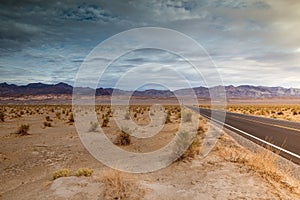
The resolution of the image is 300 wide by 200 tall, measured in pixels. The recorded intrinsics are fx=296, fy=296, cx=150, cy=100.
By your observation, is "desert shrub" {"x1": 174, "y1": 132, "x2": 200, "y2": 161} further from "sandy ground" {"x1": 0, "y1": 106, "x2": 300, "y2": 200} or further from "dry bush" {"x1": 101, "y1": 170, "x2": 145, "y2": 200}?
"dry bush" {"x1": 101, "y1": 170, "x2": 145, "y2": 200}

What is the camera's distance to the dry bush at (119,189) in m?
6.68

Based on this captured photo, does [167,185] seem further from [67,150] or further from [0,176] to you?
[67,150]

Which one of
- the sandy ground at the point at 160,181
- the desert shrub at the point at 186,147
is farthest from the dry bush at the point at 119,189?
the desert shrub at the point at 186,147

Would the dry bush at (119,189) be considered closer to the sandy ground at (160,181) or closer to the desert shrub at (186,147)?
the sandy ground at (160,181)

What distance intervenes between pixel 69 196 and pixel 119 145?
8.98 m

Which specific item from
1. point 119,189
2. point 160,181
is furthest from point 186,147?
point 119,189

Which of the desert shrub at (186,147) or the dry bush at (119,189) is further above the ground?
the desert shrub at (186,147)

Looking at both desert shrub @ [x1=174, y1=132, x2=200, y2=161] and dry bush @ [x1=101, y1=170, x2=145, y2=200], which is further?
desert shrub @ [x1=174, y1=132, x2=200, y2=161]

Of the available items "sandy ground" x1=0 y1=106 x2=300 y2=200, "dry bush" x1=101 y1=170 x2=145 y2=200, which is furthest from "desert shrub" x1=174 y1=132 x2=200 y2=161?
"dry bush" x1=101 y1=170 x2=145 y2=200

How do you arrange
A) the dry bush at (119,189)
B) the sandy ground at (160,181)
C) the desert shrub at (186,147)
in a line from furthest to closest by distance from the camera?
the desert shrub at (186,147), the sandy ground at (160,181), the dry bush at (119,189)

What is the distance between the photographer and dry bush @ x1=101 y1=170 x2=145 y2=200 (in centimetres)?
668

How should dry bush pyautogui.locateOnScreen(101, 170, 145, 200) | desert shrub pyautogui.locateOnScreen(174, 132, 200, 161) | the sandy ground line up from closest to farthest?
1. dry bush pyautogui.locateOnScreen(101, 170, 145, 200)
2. the sandy ground
3. desert shrub pyautogui.locateOnScreen(174, 132, 200, 161)

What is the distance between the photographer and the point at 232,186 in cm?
724

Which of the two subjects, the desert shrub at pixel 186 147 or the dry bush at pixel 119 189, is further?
the desert shrub at pixel 186 147
